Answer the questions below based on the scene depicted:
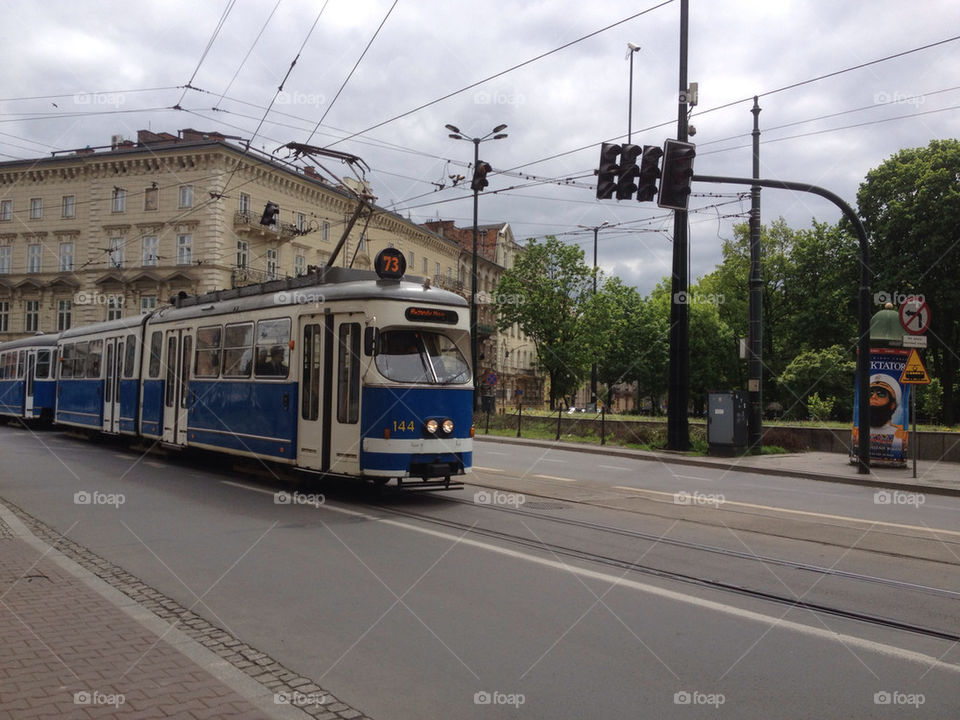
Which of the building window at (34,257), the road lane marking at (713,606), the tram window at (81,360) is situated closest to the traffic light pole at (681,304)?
the road lane marking at (713,606)

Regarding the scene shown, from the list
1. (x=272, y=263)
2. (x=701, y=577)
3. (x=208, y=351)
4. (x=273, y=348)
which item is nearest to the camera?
(x=701, y=577)

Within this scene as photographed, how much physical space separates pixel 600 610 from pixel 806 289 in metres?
52.2

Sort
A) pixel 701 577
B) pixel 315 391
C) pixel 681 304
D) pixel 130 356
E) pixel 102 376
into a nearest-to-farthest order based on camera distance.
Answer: pixel 701 577 < pixel 315 391 < pixel 130 356 < pixel 102 376 < pixel 681 304

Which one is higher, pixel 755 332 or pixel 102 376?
pixel 755 332

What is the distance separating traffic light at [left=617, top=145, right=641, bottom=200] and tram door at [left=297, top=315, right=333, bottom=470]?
6.60 metres

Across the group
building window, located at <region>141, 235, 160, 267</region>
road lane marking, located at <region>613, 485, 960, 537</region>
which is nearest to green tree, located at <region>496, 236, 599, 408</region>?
building window, located at <region>141, 235, 160, 267</region>

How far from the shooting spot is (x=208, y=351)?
608 inches

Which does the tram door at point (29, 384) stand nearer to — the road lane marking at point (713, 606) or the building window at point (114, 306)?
the building window at point (114, 306)

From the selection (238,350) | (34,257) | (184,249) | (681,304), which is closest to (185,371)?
(238,350)

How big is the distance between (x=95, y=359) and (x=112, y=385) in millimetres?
1745

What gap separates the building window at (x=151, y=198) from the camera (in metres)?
48.4

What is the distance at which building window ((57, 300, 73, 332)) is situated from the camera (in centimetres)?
5122

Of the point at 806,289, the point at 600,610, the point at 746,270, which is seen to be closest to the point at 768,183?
the point at 600,610

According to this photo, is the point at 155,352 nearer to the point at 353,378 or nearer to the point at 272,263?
the point at 353,378
